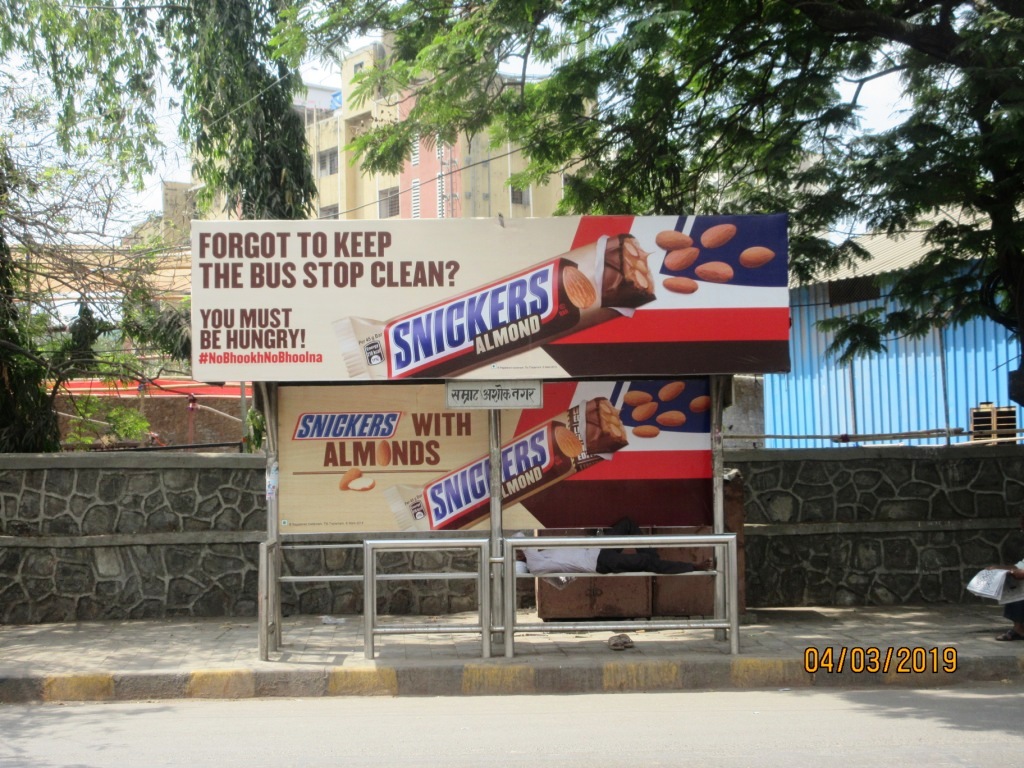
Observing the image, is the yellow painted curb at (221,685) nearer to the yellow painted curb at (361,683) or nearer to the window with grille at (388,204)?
the yellow painted curb at (361,683)

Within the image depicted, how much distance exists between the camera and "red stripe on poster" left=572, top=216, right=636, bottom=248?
815 centimetres

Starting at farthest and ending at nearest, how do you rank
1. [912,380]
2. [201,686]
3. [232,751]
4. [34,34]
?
[912,380] → [34,34] → [201,686] → [232,751]

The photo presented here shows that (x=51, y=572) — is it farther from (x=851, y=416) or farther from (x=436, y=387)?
(x=851, y=416)

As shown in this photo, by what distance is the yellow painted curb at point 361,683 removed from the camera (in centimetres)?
777

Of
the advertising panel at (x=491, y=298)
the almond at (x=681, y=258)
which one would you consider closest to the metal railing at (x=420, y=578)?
the advertising panel at (x=491, y=298)

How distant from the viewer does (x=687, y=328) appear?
26.7ft

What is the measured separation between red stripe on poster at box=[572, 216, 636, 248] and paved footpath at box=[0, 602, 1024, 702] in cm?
326

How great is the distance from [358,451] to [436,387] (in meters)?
0.83

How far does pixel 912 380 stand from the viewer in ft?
59.4

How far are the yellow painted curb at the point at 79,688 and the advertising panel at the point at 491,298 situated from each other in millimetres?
2468

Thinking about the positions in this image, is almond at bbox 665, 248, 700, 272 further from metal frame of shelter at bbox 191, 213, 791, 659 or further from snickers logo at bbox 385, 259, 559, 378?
snickers logo at bbox 385, 259, 559, 378

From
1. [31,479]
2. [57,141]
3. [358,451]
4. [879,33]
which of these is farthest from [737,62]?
[31,479]

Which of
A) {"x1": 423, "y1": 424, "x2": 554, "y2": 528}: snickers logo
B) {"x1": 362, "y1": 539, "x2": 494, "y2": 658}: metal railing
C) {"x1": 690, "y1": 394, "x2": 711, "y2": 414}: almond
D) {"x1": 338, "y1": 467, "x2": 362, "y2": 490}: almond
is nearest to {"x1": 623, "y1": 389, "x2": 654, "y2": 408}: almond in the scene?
{"x1": 690, "y1": 394, "x2": 711, "y2": 414}: almond

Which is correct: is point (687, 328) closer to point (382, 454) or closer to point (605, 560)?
point (605, 560)
